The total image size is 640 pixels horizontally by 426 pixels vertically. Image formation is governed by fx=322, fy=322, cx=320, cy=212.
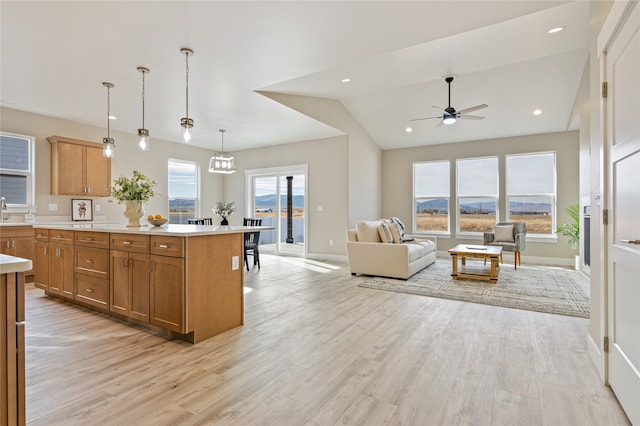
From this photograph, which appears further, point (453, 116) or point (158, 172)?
point (158, 172)

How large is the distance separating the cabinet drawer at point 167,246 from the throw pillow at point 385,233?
11.4 ft

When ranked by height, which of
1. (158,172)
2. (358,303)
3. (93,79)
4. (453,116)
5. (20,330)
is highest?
(93,79)

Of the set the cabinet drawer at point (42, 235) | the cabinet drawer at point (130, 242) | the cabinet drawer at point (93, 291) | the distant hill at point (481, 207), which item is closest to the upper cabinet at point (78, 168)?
the cabinet drawer at point (42, 235)

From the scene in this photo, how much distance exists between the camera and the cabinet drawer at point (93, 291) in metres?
3.19

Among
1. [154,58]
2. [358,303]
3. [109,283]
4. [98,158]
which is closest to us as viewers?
[109,283]

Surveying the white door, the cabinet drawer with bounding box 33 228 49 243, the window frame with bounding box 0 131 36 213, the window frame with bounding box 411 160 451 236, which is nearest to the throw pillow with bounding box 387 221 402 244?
the window frame with bounding box 411 160 451 236

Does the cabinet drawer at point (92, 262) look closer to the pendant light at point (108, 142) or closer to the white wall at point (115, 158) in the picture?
the pendant light at point (108, 142)

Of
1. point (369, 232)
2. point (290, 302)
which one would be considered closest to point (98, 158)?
point (290, 302)

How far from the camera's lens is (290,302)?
3836 millimetres

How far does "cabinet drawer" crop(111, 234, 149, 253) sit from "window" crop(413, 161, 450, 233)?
6573mm

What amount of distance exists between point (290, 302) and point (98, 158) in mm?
4721

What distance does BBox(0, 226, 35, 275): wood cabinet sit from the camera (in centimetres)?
459

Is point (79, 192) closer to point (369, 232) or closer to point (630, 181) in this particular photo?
point (369, 232)

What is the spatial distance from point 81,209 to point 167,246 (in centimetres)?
446
